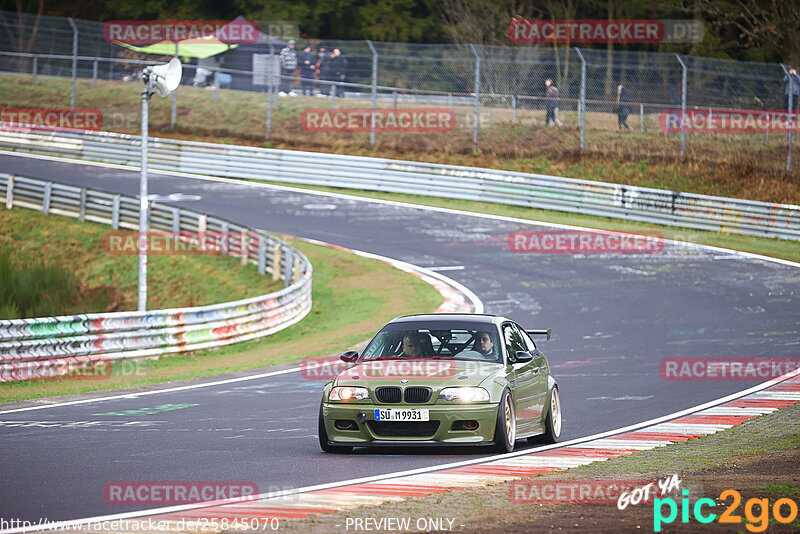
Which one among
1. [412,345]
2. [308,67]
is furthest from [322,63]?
[412,345]

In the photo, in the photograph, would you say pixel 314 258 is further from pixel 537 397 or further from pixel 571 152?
pixel 537 397

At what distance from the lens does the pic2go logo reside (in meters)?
6.64

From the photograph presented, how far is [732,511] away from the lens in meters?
6.91

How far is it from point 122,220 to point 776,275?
17.8 metres

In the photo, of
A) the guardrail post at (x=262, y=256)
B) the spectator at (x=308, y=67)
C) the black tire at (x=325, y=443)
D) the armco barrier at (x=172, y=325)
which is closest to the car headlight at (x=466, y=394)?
the black tire at (x=325, y=443)

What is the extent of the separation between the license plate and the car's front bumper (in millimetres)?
36

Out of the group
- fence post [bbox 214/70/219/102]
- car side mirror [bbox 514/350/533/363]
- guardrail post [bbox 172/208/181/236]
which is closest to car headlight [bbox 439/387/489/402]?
car side mirror [bbox 514/350/533/363]

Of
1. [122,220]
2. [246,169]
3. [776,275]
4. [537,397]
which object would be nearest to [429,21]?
[246,169]

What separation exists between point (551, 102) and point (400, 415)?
2914 cm

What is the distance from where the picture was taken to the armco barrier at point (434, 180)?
3106 centimetres

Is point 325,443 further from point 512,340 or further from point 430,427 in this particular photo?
point 512,340

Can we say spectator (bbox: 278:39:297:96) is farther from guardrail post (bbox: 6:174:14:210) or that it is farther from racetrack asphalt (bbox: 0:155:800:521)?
guardrail post (bbox: 6:174:14:210)

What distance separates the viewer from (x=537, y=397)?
11172 millimetres

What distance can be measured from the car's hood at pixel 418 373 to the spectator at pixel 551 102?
27.0 m
